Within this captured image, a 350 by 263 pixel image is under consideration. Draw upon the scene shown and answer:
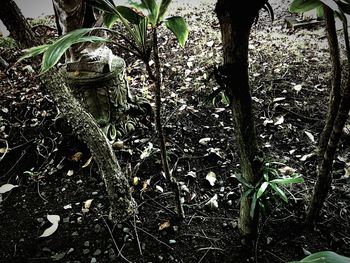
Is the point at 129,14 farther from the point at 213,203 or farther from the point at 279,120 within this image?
the point at 279,120

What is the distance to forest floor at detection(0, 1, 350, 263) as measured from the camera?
1.22 meters

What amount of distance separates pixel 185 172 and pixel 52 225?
0.70m

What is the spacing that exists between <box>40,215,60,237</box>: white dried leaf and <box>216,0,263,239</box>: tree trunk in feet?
2.86

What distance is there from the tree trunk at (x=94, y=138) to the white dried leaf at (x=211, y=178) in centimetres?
43

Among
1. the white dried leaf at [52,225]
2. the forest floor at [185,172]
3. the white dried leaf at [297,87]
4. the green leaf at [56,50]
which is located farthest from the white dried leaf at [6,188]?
the white dried leaf at [297,87]

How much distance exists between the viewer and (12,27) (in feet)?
3.69

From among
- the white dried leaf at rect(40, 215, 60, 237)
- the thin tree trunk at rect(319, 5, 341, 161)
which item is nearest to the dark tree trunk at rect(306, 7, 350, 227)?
the thin tree trunk at rect(319, 5, 341, 161)

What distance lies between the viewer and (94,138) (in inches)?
48.6

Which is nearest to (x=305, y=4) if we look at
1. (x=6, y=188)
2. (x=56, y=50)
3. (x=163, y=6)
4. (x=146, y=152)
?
(x=163, y=6)

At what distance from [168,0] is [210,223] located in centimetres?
94

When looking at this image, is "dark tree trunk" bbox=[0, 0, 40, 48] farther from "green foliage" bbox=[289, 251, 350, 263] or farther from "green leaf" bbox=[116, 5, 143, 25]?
"green foliage" bbox=[289, 251, 350, 263]

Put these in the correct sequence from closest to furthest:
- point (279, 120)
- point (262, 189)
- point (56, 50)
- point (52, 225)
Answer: point (56, 50)
point (262, 189)
point (52, 225)
point (279, 120)

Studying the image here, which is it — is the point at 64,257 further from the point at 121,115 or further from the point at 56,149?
the point at 121,115

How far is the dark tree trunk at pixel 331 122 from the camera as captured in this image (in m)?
0.87
